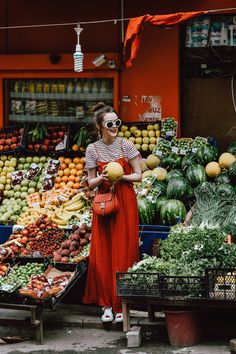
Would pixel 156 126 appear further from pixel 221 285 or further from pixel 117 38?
pixel 221 285

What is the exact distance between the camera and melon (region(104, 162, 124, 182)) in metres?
8.73

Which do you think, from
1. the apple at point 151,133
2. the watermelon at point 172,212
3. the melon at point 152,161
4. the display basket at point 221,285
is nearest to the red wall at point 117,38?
the apple at point 151,133

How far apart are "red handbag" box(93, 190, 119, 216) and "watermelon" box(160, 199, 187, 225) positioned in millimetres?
1614

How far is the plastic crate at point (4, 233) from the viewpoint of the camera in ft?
36.3

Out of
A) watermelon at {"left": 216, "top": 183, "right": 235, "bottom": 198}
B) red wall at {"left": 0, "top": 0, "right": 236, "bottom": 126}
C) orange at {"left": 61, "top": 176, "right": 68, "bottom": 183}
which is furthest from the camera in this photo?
red wall at {"left": 0, "top": 0, "right": 236, "bottom": 126}

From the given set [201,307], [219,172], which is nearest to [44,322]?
[201,307]

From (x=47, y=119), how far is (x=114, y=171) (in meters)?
4.33

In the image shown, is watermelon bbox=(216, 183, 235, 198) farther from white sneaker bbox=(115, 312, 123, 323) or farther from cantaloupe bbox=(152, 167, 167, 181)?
white sneaker bbox=(115, 312, 123, 323)

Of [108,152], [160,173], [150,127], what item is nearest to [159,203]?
[160,173]

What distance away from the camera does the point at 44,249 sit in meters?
10.2

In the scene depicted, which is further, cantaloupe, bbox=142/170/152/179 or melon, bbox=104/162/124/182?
cantaloupe, bbox=142/170/152/179

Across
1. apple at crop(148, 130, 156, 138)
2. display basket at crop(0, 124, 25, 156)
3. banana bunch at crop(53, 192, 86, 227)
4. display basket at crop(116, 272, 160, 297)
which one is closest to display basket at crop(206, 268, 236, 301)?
display basket at crop(116, 272, 160, 297)

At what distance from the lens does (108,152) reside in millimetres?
9125

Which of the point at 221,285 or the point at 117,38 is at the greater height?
the point at 117,38
